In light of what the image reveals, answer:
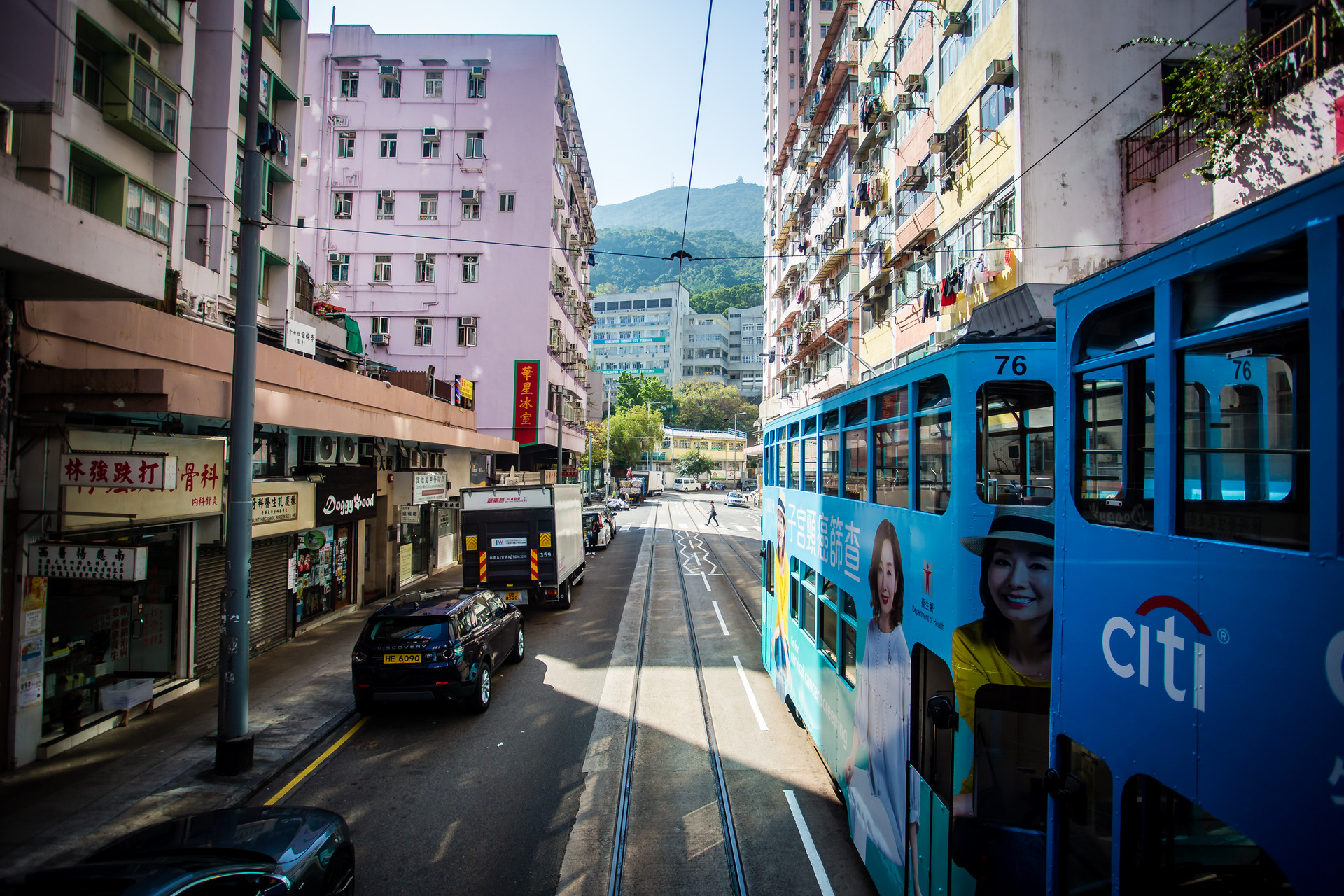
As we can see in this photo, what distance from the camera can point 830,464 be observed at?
6.98 metres

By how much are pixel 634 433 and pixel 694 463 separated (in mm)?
12251

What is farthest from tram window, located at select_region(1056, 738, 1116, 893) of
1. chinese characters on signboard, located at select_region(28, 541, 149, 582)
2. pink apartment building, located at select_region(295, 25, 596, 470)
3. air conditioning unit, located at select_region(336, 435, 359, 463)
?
pink apartment building, located at select_region(295, 25, 596, 470)

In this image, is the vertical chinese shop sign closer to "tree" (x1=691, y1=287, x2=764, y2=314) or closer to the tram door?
the tram door

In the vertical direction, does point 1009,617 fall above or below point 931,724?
above

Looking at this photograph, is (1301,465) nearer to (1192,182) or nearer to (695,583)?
(1192,182)

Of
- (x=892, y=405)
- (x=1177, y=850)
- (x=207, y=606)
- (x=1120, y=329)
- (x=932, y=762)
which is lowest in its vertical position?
(x=207, y=606)

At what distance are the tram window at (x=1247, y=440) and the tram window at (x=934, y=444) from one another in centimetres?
163

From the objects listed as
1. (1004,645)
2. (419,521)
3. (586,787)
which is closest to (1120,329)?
(1004,645)

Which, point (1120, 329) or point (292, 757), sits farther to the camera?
point (292, 757)

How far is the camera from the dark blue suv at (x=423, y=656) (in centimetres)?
876

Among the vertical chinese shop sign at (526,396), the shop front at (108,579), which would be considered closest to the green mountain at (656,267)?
the vertical chinese shop sign at (526,396)

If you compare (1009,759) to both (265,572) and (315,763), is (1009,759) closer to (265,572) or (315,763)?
(315,763)

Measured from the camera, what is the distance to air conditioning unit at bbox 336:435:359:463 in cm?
1543

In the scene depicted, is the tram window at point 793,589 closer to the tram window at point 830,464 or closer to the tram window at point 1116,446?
the tram window at point 830,464
